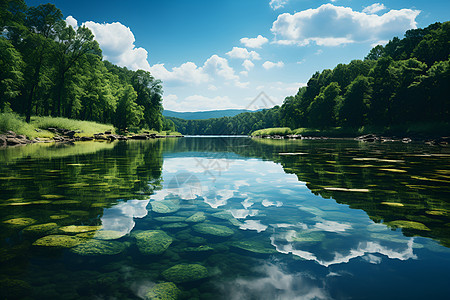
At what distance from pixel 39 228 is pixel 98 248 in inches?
53.1

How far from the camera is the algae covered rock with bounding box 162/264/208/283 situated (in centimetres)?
251

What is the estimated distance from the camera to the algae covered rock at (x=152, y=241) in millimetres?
3123

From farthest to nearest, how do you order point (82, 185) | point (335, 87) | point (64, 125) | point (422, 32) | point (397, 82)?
1. point (335, 87)
2. point (422, 32)
3. point (397, 82)
4. point (64, 125)
5. point (82, 185)

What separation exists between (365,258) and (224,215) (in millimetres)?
2365

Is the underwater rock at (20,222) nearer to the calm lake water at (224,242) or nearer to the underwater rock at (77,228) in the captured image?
the calm lake water at (224,242)

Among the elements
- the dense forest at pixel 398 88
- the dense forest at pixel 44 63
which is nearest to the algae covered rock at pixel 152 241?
the dense forest at pixel 44 63

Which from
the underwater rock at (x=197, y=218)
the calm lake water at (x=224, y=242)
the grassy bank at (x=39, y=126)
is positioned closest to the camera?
the calm lake water at (x=224, y=242)

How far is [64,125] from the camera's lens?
118ft

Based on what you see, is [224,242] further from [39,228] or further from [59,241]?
[39,228]

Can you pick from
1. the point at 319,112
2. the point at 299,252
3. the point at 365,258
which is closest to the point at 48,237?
the point at 299,252

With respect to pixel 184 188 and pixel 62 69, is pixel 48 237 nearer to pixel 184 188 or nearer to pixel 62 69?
pixel 184 188

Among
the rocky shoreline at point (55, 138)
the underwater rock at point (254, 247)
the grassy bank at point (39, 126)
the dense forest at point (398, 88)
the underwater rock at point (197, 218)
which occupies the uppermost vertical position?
the dense forest at point (398, 88)

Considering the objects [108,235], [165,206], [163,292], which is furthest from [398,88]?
[163,292]

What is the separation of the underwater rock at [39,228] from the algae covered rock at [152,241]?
139cm
